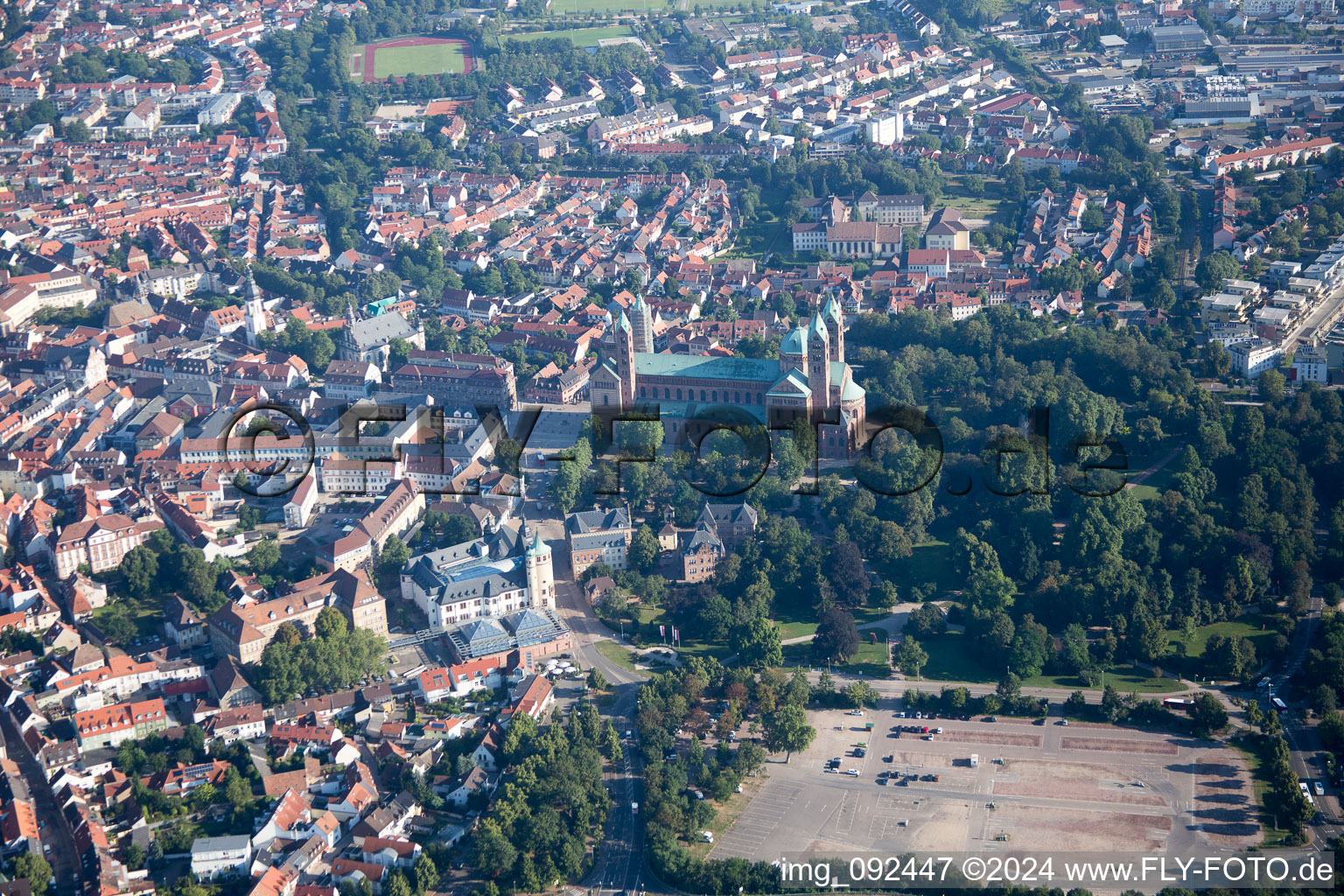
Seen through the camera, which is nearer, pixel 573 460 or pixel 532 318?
pixel 573 460

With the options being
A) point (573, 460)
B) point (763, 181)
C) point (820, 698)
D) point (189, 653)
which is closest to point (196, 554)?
point (189, 653)

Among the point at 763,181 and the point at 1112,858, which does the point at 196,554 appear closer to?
the point at 1112,858

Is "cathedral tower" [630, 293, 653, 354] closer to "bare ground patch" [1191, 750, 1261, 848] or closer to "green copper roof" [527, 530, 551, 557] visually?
"green copper roof" [527, 530, 551, 557]

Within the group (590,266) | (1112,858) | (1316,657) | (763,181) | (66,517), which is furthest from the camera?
(763,181)

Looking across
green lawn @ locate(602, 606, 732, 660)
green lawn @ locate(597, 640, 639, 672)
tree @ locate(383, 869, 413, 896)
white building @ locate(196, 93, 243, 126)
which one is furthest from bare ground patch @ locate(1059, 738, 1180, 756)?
white building @ locate(196, 93, 243, 126)

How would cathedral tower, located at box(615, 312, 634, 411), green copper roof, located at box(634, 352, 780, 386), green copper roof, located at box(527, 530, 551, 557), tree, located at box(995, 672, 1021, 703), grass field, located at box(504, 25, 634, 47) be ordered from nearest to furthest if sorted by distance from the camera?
tree, located at box(995, 672, 1021, 703) < green copper roof, located at box(527, 530, 551, 557) < green copper roof, located at box(634, 352, 780, 386) < cathedral tower, located at box(615, 312, 634, 411) < grass field, located at box(504, 25, 634, 47)

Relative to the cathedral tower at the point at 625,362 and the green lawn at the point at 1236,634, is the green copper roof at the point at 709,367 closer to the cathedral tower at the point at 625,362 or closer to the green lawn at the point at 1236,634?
the cathedral tower at the point at 625,362
